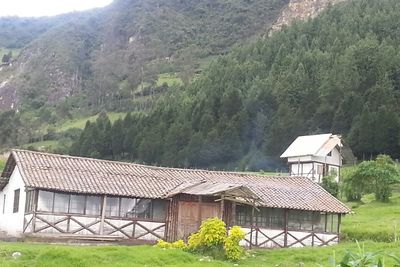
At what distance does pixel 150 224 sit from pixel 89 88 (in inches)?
5640

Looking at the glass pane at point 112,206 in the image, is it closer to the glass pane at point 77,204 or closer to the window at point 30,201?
the glass pane at point 77,204

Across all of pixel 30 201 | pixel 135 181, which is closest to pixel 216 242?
pixel 135 181

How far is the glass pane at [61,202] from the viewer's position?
3023cm

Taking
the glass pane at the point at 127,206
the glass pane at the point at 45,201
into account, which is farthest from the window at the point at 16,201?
the glass pane at the point at 127,206

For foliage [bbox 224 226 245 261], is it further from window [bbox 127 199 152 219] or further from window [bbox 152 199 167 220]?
window [bbox 127 199 152 219]

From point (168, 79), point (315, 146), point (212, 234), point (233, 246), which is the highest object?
point (168, 79)

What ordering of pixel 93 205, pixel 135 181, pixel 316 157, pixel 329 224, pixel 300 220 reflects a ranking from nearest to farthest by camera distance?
1. pixel 93 205
2. pixel 135 181
3. pixel 300 220
4. pixel 329 224
5. pixel 316 157

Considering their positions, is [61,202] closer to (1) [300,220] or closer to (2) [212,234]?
(2) [212,234]

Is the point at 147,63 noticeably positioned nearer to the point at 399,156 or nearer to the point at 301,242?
the point at 399,156

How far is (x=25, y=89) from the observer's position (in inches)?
7077

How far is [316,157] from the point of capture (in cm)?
5972

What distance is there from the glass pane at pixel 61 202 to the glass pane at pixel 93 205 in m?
1.04

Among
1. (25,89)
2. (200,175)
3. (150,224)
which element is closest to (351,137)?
(200,175)

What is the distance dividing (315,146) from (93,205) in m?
33.6
